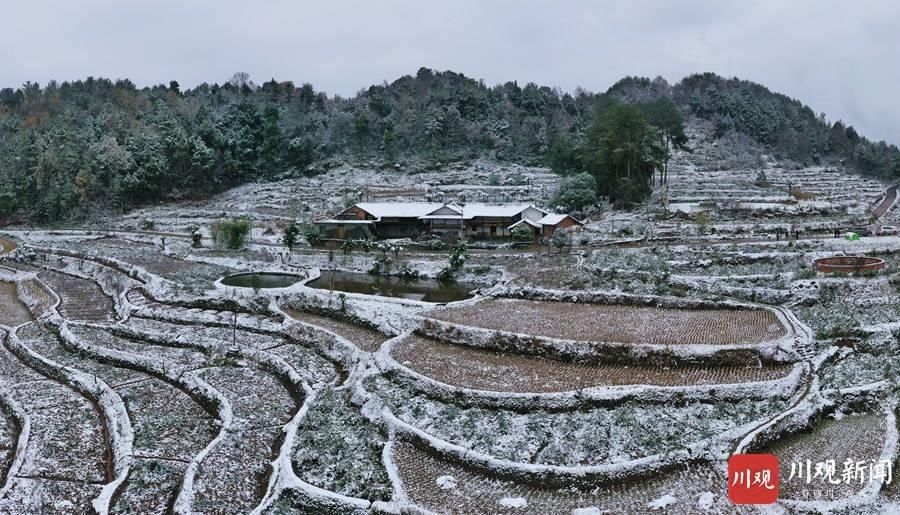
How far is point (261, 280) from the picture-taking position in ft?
108

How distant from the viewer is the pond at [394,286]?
29734 mm

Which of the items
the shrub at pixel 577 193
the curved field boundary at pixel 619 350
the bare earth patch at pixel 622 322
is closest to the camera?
the curved field boundary at pixel 619 350

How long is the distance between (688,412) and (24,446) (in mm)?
14277

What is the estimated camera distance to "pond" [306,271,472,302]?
29734mm

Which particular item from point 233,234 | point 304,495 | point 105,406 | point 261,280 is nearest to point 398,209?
point 233,234

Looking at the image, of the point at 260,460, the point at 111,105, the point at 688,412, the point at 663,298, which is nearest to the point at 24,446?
the point at 260,460

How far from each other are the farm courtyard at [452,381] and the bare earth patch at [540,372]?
0.10 meters

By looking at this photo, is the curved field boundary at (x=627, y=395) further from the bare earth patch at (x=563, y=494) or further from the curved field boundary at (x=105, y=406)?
the curved field boundary at (x=105, y=406)

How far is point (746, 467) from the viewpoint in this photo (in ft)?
38.8

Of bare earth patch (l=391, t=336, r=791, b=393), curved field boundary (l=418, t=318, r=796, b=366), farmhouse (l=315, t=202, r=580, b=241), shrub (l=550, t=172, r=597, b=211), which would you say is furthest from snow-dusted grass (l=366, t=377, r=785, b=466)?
shrub (l=550, t=172, r=597, b=211)

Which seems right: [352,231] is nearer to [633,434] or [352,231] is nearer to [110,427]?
[110,427]

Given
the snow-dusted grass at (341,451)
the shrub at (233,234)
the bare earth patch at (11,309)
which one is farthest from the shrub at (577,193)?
the snow-dusted grass at (341,451)

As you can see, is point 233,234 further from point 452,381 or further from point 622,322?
point 452,381

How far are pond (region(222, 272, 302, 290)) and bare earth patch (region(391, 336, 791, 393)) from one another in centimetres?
1276
